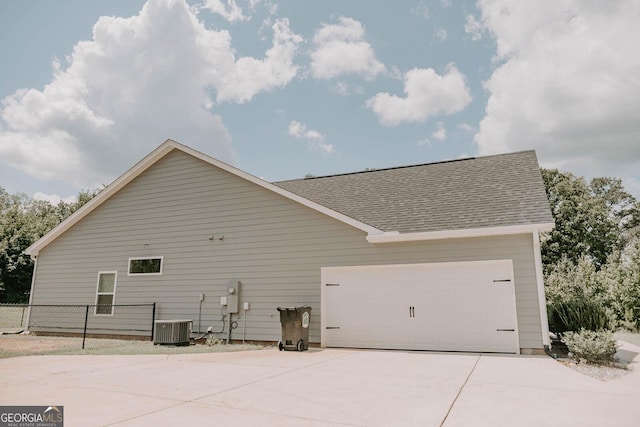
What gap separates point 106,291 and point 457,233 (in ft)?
37.3

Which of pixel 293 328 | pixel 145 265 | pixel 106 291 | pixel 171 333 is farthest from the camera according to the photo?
pixel 106 291

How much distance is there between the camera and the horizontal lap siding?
32.6 feet

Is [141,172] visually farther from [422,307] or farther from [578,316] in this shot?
[578,316]

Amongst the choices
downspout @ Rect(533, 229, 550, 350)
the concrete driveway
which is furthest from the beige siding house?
the concrete driveway

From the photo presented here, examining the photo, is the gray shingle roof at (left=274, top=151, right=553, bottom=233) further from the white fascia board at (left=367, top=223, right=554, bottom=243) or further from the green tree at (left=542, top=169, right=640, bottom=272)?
the green tree at (left=542, top=169, right=640, bottom=272)

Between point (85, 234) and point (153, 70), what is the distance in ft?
20.9

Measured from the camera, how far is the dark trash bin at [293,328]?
9844 mm

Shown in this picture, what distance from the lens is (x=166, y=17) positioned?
13008 mm

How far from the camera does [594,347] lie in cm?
Result: 760

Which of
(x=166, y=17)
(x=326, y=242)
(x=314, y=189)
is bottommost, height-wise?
(x=326, y=242)

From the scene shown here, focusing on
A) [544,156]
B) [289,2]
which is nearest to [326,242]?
[289,2]

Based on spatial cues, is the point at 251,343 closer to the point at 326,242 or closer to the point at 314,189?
the point at 326,242

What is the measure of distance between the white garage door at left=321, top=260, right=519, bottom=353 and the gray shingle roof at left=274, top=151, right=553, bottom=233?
116cm

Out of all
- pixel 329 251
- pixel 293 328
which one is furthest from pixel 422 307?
pixel 293 328
